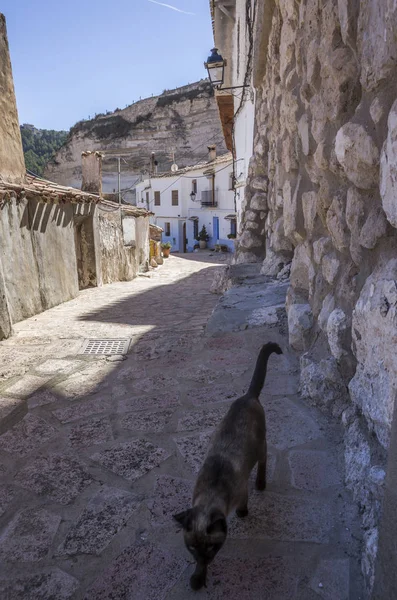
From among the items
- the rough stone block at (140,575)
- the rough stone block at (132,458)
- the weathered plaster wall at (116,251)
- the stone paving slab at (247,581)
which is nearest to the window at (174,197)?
the weathered plaster wall at (116,251)

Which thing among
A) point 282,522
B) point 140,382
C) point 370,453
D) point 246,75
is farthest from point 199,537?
point 246,75

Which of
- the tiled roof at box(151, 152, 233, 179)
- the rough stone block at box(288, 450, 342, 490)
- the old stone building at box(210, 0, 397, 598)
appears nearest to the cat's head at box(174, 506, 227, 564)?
the old stone building at box(210, 0, 397, 598)

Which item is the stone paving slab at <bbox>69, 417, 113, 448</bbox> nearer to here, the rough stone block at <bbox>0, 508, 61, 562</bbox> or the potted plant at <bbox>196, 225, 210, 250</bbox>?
the rough stone block at <bbox>0, 508, 61, 562</bbox>

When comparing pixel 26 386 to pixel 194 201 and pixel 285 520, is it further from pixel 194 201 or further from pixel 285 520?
pixel 194 201

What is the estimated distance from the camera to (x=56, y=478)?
223 cm

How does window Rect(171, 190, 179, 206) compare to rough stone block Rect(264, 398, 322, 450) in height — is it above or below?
above

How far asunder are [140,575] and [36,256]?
686 cm

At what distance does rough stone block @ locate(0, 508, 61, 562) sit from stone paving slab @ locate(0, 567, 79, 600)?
0.33ft

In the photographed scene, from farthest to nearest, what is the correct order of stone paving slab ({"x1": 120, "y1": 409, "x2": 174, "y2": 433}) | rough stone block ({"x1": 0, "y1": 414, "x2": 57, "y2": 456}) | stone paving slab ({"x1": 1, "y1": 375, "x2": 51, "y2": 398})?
stone paving slab ({"x1": 1, "y1": 375, "x2": 51, "y2": 398})
stone paving slab ({"x1": 120, "y1": 409, "x2": 174, "y2": 433})
rough stone block ({"x1": 0, "y1": 414, "x2": 57, "y2": 456})

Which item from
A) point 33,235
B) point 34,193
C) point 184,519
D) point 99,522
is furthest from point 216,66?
point 184,519

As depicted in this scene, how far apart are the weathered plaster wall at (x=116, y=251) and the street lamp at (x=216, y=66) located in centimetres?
481

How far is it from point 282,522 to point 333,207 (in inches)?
61.3

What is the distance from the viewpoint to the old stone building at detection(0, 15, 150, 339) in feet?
21.6

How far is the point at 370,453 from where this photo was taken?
5.54 ft
